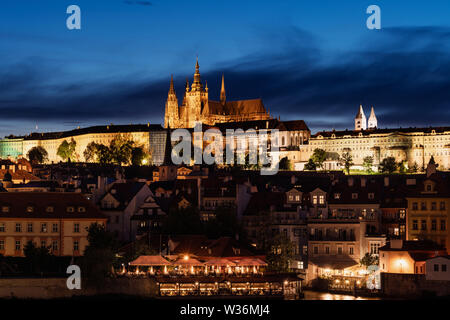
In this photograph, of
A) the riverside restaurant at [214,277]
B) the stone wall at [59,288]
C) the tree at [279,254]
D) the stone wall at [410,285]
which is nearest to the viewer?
the stone wall at [410,285]

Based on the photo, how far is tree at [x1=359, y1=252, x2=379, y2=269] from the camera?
65.9 meters

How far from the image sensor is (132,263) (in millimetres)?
61125

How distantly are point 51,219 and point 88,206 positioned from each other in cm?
329

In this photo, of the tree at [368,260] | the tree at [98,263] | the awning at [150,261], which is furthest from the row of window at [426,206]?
the tree at [98,263]

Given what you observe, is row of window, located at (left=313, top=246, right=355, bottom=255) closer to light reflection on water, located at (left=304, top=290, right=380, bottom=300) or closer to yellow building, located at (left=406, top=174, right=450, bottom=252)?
light reflection on water, located at (left=304, top=290, right=380, bottom=300)

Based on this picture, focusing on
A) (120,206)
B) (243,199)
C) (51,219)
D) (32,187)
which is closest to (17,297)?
(51,219)

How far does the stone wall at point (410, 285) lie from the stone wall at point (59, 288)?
49.4ft

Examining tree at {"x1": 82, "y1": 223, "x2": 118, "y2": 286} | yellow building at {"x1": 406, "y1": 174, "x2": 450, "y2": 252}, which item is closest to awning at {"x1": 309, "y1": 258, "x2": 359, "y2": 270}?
yellow building at {"x1": 406, "y1": 174, "x2": 450, "y2": 252}

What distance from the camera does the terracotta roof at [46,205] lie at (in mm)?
71000

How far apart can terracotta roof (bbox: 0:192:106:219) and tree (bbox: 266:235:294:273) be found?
13.8m

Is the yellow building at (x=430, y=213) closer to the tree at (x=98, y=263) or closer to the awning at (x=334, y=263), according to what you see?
the awning at (x=334, y=263)

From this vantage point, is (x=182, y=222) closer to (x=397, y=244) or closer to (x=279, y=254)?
(x=279, y=254)

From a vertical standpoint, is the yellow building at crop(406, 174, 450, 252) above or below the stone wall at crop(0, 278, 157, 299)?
above
